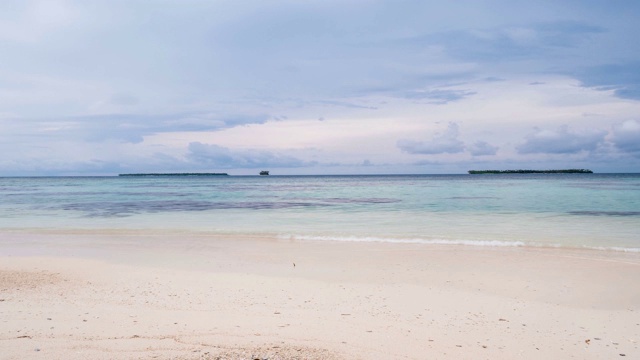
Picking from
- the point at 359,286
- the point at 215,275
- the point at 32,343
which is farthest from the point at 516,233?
the point at 32,343

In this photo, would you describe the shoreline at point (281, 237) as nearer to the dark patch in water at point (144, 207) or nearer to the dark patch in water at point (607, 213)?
the dark patch in water at point (144, 207)

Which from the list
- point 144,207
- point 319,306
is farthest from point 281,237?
point 144,207

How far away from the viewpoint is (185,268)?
29.6 feet

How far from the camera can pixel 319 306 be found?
6172mm

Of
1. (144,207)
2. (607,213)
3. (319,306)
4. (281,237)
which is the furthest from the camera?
(144,207)

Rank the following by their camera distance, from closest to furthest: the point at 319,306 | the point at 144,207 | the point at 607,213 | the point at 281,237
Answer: the point at 319,306, the point at 281,237, the point at 607,213, the point at 144,207

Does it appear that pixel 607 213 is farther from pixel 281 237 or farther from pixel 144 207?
pixel 144 207

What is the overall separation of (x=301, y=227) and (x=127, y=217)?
31.8 feet

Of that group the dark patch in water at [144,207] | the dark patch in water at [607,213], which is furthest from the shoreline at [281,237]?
the dark patch in water at [607,213]

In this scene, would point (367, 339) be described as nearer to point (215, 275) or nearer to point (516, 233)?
point (215, 275)

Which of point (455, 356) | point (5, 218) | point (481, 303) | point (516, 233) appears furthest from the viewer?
point (5, 218)

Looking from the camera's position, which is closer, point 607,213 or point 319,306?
point 319,306

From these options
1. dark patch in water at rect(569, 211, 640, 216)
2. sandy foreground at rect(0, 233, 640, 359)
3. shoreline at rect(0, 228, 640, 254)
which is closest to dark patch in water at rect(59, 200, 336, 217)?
shoreline at rect(0, 228, 640, 254)

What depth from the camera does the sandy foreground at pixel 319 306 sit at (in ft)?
15.4
